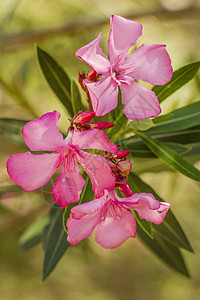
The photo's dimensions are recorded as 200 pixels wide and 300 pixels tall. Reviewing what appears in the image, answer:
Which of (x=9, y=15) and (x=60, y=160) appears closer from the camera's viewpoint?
(x=60, y=160)

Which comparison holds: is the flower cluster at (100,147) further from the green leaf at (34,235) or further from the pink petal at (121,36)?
the green leaf at (34,235)

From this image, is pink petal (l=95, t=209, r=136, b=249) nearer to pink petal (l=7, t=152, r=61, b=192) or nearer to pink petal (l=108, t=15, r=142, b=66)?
pink petal (l=7, t=152, r=61, b=192)

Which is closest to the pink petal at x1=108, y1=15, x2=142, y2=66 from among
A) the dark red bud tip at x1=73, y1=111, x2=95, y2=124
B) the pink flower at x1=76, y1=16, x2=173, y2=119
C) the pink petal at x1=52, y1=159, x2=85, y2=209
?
the pink flower at x1=76, y1=16, x2=173, y2=119

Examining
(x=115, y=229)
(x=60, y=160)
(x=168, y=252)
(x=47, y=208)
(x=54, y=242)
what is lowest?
(x=47, y=208)

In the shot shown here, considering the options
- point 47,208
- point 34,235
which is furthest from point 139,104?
point 47,208

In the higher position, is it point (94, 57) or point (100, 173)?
point (94, 57)

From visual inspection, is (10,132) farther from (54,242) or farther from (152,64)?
(152,64)

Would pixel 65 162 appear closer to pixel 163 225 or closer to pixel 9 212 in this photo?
pixel 163 225
